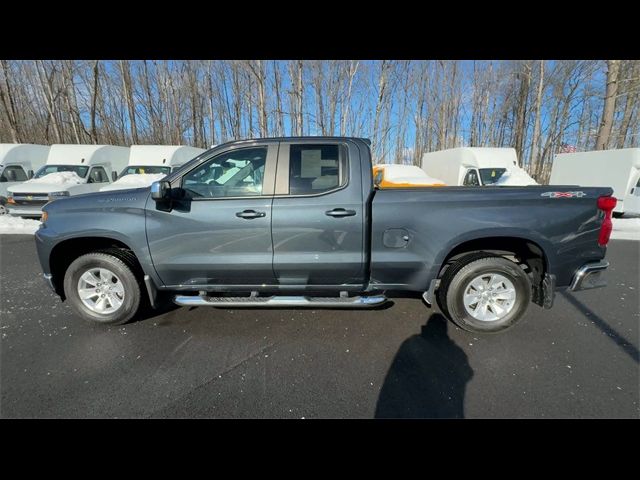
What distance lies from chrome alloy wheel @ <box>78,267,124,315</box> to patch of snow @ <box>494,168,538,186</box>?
38.4 ft

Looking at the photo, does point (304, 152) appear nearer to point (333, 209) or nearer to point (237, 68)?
point (333, 209)

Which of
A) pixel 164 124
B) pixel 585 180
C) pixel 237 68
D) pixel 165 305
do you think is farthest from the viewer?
pixel 164 124

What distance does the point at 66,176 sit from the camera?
9633 millimetres

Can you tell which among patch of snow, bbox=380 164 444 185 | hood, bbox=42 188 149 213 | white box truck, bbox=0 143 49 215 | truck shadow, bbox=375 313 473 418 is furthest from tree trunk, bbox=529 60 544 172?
white box truck, bbox=0 143 49 215

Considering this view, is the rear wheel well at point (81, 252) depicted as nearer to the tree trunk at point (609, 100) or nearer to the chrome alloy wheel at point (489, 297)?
the chrome alloy wheel at point (489, 297)

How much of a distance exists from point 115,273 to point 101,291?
0.34 meters

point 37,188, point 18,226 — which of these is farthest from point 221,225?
point 18,226

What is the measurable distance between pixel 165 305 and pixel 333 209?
2.62 m

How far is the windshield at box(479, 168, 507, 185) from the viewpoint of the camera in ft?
36.2

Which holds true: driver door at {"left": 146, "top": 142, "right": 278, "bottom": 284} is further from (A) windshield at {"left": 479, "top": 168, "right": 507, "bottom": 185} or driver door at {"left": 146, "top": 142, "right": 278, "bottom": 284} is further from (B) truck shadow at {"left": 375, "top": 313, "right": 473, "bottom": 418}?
(A) windshield at {"left": 479, "top": 168, "right": 507, "bottom": 185}
